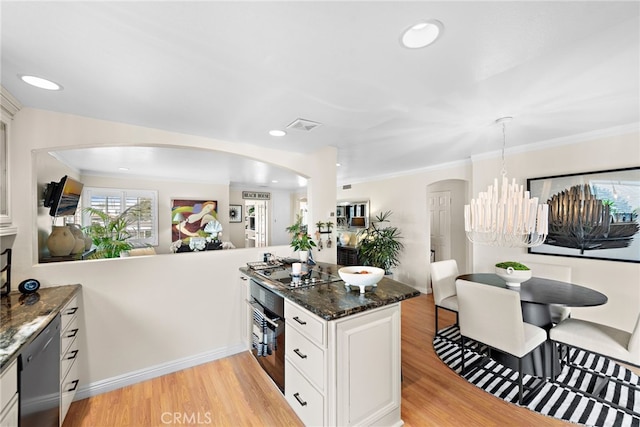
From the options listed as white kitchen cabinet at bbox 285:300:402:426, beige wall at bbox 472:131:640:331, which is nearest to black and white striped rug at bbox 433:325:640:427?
beige wall at bbox 472:131:640:331

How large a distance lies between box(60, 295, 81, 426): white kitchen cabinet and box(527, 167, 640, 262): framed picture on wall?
469 cm

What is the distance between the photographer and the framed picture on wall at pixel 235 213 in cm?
711

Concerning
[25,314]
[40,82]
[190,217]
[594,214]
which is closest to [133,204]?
[190,217]

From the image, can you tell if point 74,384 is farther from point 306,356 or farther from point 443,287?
point 443,287

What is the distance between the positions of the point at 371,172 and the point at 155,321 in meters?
4.19

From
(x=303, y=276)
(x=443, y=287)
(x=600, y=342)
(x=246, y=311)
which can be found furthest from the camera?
(x=443, y=287)

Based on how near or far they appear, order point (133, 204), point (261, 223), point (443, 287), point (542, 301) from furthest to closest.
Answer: point (261, 223)
point (133, 204)
point (443, 287)
point (542, 301)

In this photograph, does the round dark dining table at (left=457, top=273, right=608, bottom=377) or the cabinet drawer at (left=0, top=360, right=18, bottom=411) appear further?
the round dark dining table at (left=457, top=273, right=608, bottom=377)

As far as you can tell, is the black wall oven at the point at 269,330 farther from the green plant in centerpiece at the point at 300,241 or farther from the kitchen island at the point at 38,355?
the kitchen island at the point at 38,355

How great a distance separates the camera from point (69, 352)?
179cm

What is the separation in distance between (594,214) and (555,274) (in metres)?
0.76

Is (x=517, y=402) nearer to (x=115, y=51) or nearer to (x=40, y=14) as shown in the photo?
(x=115, y=51)

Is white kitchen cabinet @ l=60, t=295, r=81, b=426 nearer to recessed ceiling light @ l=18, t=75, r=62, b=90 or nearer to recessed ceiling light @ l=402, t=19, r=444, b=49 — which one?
recessed ceiling light @ l=18, t=75, r=62, b=90

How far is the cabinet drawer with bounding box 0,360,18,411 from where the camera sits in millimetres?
976
